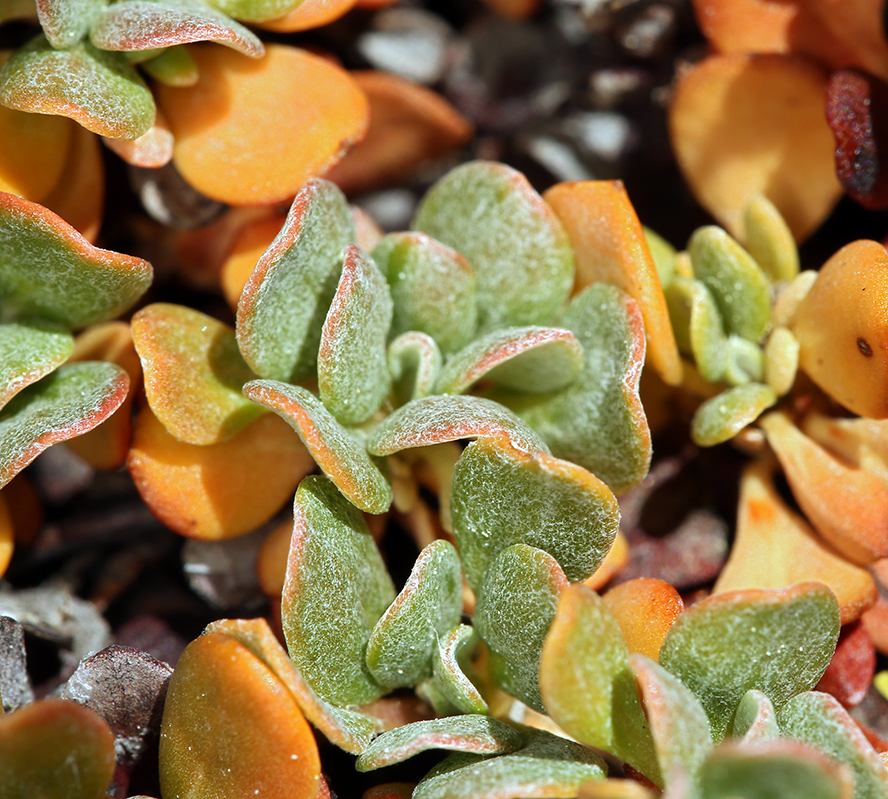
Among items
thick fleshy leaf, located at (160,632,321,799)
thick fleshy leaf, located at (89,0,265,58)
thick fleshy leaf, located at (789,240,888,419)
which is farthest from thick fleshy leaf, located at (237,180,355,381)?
thick fleshy leaf, located at (789,240,888,419)

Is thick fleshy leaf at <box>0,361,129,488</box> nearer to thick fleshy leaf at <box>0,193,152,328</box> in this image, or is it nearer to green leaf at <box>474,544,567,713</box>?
thick fleshy leaf at <box>0,193,152,328</box>

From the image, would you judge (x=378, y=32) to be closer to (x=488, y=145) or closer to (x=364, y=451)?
(x=488, y=145)

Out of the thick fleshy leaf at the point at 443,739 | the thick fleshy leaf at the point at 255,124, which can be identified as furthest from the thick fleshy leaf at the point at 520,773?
the thick fleshy leaf at the point at 255,124

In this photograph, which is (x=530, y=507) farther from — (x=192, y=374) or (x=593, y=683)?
(x=192, y=374)

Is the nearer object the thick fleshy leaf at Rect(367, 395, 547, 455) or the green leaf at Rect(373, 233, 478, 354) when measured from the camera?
the thick fleshy leaf at Rect(367, 395, 547, 455)

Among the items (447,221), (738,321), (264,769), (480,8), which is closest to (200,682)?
(264,769)

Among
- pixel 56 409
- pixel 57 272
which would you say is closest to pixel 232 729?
pixel 56 409

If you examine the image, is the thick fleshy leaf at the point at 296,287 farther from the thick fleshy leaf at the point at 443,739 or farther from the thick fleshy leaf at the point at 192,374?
the thick fleshy leaf at the point at 443,739
